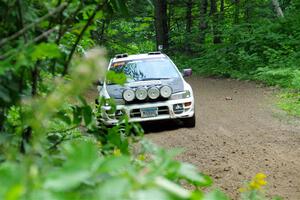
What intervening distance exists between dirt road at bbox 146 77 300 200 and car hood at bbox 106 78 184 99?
0.80 meters

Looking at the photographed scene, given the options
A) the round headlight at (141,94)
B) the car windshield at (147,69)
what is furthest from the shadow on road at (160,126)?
the car windshield at (147,69)

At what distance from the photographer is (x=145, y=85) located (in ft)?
32.5

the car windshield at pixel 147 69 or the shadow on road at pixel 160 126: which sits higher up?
the car windshield at pixel 147 69

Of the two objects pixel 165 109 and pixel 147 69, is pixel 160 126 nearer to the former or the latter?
pixel 165 109

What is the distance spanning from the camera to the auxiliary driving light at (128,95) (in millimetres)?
9672

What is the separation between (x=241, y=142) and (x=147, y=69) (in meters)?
2.70

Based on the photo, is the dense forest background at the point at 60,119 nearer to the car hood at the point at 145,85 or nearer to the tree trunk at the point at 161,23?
the car hood at the point at 145,85

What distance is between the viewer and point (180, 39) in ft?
96.3

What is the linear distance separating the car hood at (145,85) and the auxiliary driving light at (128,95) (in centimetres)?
9

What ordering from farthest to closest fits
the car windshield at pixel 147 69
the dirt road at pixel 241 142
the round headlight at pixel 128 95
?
the car windshield at pixel 147 69
the round headlight at pixel 128 95
the dirt road at pixel 241 142

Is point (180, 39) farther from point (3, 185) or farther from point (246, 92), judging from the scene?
point (3, 185)

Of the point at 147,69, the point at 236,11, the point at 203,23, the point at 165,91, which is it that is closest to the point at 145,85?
the point at 165,91

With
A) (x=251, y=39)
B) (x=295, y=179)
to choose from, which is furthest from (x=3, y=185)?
(x=251, y=39)

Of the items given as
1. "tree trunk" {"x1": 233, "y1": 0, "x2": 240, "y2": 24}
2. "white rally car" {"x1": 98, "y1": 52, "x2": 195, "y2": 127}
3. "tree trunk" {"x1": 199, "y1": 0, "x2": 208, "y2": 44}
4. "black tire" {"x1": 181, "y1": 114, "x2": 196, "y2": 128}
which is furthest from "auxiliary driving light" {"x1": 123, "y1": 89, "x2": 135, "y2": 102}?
"tree trunk" {"x1": 233, "y1": 0, "x2": 240, "y2": 24}
